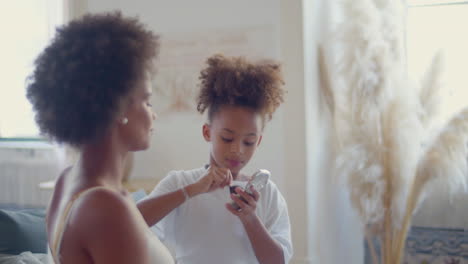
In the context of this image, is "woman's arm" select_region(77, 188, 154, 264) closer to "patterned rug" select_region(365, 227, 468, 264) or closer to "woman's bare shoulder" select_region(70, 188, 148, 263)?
"woman's bare shoulder" select_region(70, 188, 148, 263)

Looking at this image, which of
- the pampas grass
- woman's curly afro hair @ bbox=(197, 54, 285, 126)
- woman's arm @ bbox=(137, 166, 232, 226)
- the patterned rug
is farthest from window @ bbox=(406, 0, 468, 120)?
woman's arm @ bbox=(137, 166, 232, 226)

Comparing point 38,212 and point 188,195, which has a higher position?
point 188,195

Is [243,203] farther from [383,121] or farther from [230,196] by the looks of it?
[383,121]

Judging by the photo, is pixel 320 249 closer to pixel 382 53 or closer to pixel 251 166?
pixel 251 166

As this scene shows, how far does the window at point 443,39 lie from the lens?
2707 millimetres

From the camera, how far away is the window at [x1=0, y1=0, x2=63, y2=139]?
3.13 metres

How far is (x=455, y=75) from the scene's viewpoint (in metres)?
2.71

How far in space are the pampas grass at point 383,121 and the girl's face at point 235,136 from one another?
124 cm

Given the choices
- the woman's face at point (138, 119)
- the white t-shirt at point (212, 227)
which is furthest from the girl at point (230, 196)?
the woman's face at point (138, 119)

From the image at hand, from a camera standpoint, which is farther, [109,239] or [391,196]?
[391,196]

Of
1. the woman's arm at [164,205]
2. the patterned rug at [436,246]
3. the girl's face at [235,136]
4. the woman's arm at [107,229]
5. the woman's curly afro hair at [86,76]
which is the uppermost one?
the woman's curly afro hair at [86,76]

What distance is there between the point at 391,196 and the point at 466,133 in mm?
471

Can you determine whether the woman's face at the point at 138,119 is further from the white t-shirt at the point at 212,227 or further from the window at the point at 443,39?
the window at the point at 443,39

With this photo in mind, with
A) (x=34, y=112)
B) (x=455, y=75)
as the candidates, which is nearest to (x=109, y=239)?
(x=34, y=112)
